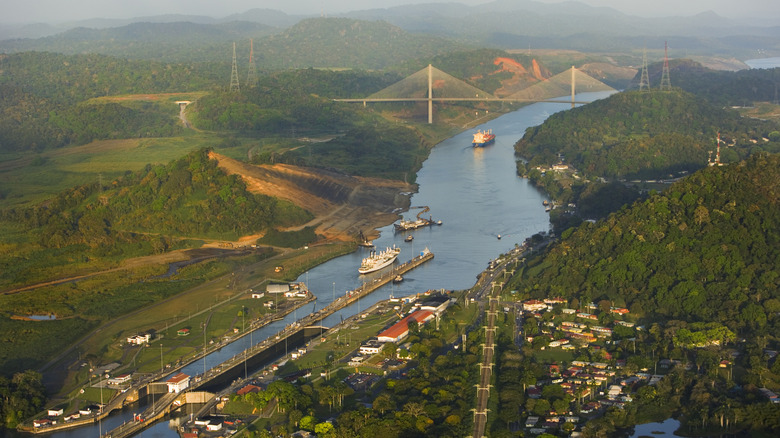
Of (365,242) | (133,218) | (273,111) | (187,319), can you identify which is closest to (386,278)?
(365,242)

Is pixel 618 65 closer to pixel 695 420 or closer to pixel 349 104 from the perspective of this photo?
pixel 349 104

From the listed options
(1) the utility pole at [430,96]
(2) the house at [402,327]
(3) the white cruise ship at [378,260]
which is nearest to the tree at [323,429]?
(2) the house at [402,327]

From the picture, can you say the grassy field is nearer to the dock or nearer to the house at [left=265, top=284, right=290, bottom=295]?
the house at [left=265, top=284, right=290, bottom=295]

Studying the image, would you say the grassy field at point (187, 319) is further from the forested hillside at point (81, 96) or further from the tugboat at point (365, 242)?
the forested hillside at point (81, 96)

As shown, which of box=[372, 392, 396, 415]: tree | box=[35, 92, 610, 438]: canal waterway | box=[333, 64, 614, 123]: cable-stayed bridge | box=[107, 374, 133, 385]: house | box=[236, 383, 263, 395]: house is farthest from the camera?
box=[333, 64, 614, 123]: cable-stayed bridge

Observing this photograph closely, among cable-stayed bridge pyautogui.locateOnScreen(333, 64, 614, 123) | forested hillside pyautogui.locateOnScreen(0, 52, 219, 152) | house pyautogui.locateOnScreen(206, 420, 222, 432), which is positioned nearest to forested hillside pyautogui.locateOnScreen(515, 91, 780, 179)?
cable-stayed bridge pyautogui.locateOnScreen(333, 64, 614, 123)

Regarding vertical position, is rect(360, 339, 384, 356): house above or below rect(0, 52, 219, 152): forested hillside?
below
